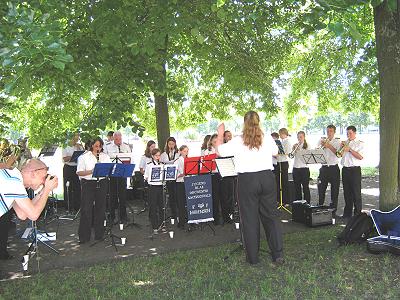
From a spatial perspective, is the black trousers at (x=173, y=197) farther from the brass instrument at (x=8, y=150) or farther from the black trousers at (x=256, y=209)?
the black trousers at (x=256, y=209)

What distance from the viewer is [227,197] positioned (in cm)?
1012

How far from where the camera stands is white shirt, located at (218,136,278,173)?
20.4 ft

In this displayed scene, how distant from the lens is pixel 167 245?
8.13 metres

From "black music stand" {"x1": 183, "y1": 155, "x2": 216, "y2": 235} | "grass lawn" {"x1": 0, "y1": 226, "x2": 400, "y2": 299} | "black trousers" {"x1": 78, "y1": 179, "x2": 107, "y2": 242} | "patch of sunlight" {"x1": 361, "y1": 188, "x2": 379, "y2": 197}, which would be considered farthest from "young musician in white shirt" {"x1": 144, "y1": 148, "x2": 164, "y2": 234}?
"patch of sunlight" {"x1": 361, "y1": 188, "x2": 379, "y2": 197}

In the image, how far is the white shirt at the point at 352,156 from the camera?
9578 millimetres

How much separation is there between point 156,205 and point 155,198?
0.54 feet

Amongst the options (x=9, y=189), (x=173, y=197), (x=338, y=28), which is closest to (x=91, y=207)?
(x=173, y=197)

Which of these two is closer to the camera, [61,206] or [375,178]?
[61,206]

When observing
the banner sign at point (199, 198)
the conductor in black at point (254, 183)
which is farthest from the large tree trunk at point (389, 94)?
the banner sign at point (199, 198)

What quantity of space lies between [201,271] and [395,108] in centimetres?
407

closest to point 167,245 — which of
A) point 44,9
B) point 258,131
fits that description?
point 258,131

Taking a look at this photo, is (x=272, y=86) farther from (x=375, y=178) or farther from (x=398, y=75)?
(x=375, y=178)

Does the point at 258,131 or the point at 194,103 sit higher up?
the point at 194,103

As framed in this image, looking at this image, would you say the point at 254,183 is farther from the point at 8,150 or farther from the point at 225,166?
the point at 8,150
